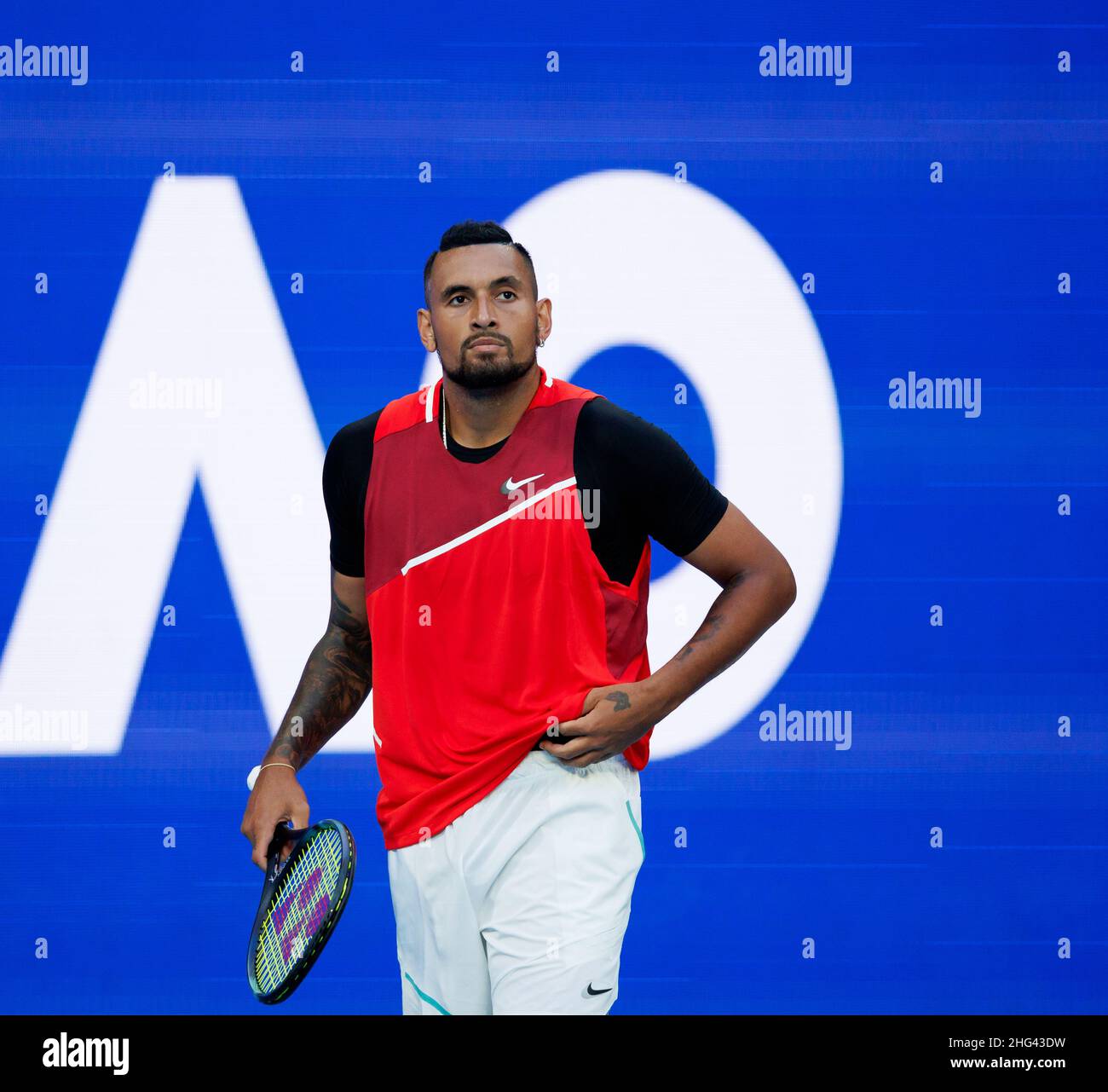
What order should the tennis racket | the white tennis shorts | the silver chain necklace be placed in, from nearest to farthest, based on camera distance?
the tennis racket → the white tennis shorts → the silver chain necklace

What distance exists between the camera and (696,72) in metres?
3.72

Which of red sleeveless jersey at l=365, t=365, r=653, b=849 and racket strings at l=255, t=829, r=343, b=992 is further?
red sleeveless jersey at l=365, t=365, r=653, b=849

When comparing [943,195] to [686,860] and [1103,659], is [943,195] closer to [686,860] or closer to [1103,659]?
[1103,659]

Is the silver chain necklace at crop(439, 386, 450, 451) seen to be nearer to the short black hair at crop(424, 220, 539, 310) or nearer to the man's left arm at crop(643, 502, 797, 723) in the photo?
the short black hair at crop(424, 220, 539, 310)

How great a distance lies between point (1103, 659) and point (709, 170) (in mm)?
1657

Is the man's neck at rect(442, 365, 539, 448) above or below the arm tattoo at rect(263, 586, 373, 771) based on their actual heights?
above

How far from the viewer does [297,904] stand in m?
2.34

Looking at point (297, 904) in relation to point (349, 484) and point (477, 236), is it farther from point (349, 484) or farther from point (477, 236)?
point (477, 236)

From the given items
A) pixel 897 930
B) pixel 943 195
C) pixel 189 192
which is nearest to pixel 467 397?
pixel 189 192

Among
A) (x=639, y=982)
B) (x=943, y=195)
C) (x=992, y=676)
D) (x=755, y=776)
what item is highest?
(x=943, y=195)

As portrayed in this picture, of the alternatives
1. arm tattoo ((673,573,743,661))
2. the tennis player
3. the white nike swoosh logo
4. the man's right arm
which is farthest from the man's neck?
arm tattoo ((673,573,743,661))

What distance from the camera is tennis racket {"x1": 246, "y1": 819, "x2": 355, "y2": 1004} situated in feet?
7.21

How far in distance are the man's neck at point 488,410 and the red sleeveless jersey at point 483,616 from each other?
0.09 feet

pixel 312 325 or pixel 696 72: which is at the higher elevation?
pixel 696 72
